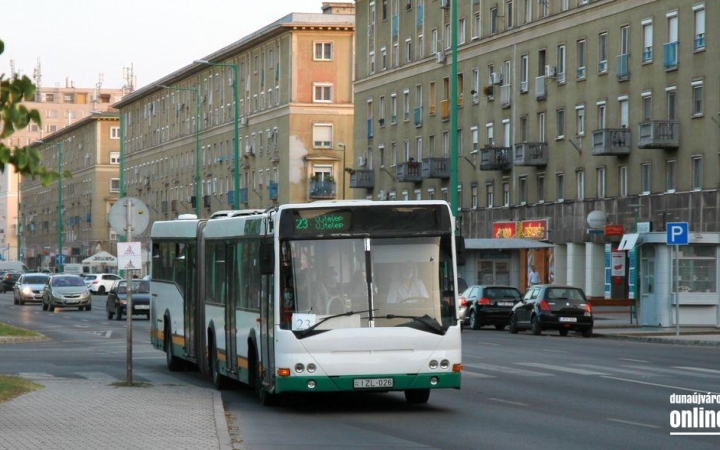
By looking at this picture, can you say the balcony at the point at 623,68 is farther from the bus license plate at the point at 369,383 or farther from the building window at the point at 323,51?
the bus license plate at the point at 369,383

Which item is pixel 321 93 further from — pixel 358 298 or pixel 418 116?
pixel 358 298

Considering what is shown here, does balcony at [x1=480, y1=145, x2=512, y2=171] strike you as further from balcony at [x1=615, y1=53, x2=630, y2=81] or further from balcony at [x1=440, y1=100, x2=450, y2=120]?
balcony at [x1=615, y1=53, x2=630, y2=81]

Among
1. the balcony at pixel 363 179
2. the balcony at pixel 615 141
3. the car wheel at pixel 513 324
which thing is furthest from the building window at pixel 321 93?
the car wheel at pixel 513 324

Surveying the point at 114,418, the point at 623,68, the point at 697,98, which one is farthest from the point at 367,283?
the point at 623,68

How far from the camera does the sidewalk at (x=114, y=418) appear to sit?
13.8m

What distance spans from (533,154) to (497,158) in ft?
9.55

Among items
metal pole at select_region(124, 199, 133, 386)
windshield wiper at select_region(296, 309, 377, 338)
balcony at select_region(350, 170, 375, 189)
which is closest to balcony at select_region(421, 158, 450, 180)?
balcony at select_region(350, 170, 375, 189)

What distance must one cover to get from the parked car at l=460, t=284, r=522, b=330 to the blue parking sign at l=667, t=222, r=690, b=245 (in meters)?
9.41

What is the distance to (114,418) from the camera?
1628 centimetres

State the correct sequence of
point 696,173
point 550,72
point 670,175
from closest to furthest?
1. point 696,173
2. point 670,175
3. point 550,72

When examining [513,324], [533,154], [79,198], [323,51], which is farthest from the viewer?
[79,198]

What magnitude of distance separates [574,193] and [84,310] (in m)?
21.8

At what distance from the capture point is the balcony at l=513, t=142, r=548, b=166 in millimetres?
69375

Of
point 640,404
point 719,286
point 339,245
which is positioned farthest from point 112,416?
point 719,286
